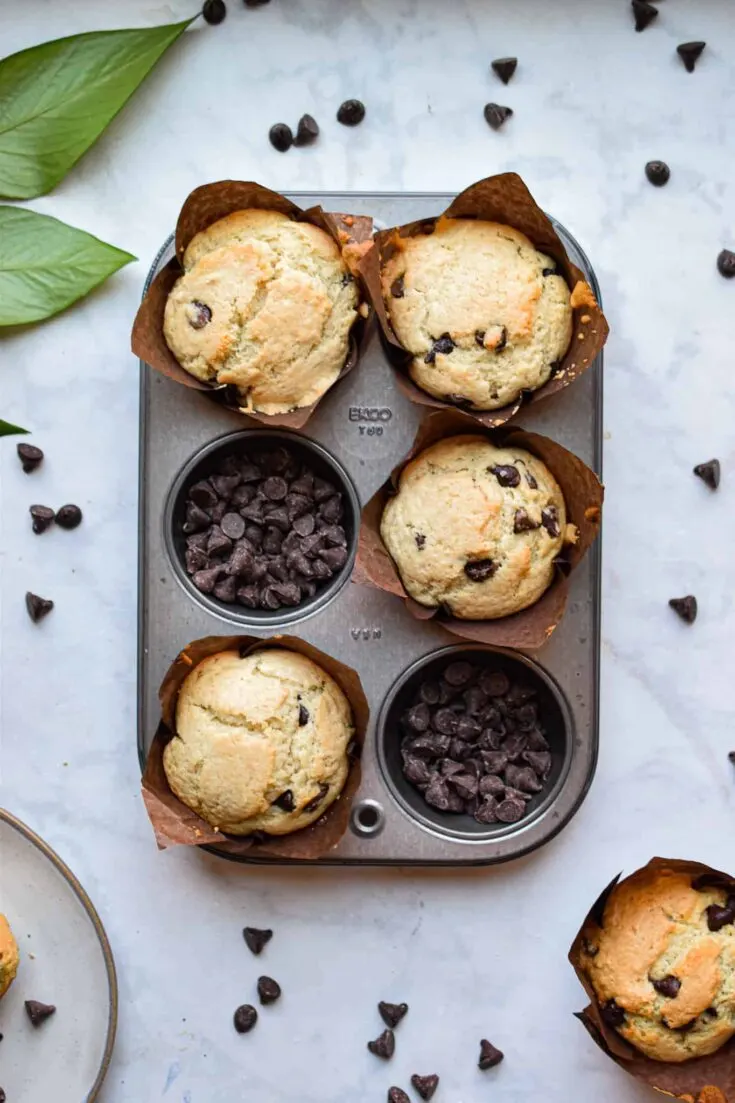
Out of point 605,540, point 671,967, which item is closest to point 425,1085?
point 671,967

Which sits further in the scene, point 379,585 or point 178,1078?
point 178,1078

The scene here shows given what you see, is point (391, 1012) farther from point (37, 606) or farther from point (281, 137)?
point (281, 137)

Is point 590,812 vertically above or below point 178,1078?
above

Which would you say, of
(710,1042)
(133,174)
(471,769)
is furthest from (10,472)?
(710,1042)

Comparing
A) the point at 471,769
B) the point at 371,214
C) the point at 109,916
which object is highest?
the point at 371,214

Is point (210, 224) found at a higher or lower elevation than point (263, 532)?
higher

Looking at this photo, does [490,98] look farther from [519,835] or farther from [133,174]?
[519,835]
